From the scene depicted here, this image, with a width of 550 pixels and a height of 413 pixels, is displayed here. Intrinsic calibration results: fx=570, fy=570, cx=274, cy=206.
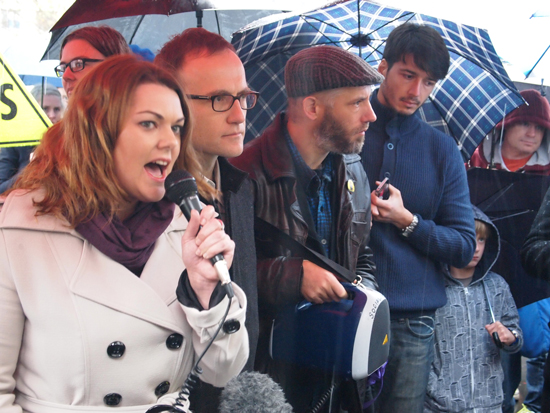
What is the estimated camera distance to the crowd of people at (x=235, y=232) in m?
1.20

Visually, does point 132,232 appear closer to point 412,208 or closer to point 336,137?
point 336,137

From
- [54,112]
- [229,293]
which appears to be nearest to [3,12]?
[54,112]

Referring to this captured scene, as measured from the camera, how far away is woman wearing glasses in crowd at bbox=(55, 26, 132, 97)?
1353 millimetres

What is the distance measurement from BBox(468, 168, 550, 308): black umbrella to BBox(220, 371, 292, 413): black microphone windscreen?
1.00 metres

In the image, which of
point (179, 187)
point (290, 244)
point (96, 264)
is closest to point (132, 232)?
point (96, 264)

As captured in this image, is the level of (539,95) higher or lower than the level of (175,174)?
higher

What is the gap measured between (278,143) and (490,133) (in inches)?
30.7

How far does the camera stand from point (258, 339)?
63.0 inches

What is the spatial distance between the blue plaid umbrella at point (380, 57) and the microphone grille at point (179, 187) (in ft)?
1.25

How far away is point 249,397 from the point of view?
1445 millimetres

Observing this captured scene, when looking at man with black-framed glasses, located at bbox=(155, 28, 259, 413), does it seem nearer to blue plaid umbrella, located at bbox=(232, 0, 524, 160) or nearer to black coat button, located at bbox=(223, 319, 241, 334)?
blue plaid umbrella, located at bbox=(232, 0, 524, 160)

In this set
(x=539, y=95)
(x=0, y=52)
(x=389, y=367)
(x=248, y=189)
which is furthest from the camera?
(x=539, y=95)

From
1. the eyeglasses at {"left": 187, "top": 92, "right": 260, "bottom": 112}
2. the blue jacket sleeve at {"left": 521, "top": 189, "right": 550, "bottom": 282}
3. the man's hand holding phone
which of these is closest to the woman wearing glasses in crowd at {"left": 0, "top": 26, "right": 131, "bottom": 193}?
the eyeglasses at {"left": 187, "top": 92, "right": 260, "bottom": 112}

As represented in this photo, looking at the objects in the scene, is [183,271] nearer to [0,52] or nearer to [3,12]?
[0,52]
